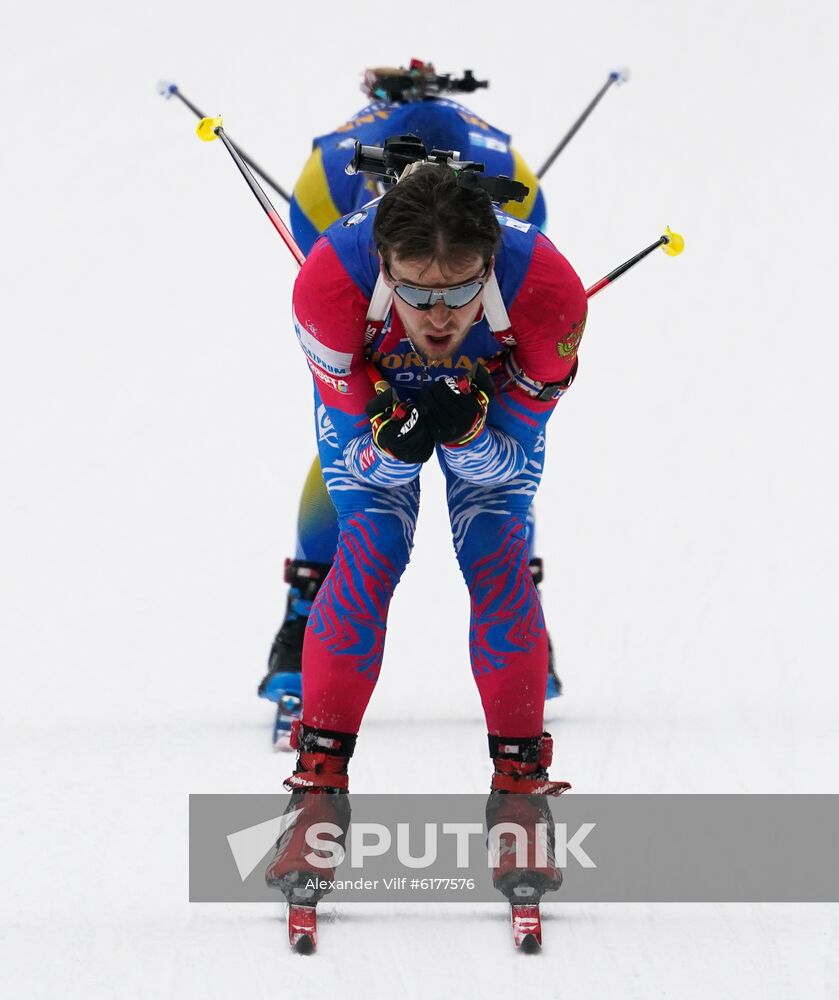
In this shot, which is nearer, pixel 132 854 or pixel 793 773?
pixel 132 854

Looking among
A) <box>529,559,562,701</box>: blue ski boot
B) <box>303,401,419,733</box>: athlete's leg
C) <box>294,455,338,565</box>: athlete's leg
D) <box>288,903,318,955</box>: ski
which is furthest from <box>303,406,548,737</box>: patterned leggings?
<box>529,559,562,701</box>: blue ski boot

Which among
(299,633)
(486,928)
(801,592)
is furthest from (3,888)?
(801,592)

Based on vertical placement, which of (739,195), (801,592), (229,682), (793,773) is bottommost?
(793,773)

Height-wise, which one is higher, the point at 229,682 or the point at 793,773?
the point at 229,682

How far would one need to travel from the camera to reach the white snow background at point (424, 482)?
3.41 m

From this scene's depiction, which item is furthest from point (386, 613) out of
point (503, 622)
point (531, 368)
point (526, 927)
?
point (526, 927)

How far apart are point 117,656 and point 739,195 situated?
254 inches

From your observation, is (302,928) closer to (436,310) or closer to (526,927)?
(526,927)

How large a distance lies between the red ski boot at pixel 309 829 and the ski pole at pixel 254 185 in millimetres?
1252

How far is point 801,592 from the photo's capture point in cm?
641

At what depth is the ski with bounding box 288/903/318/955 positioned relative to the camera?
326 centimetres

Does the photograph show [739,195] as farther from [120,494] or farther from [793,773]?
[793,773]

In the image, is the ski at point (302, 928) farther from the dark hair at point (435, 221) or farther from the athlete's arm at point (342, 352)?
the dark hair at point (435, 221)

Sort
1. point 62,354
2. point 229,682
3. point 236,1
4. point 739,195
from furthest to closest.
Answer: point 236,1
point 739,195
point 62,354
point 229,682
